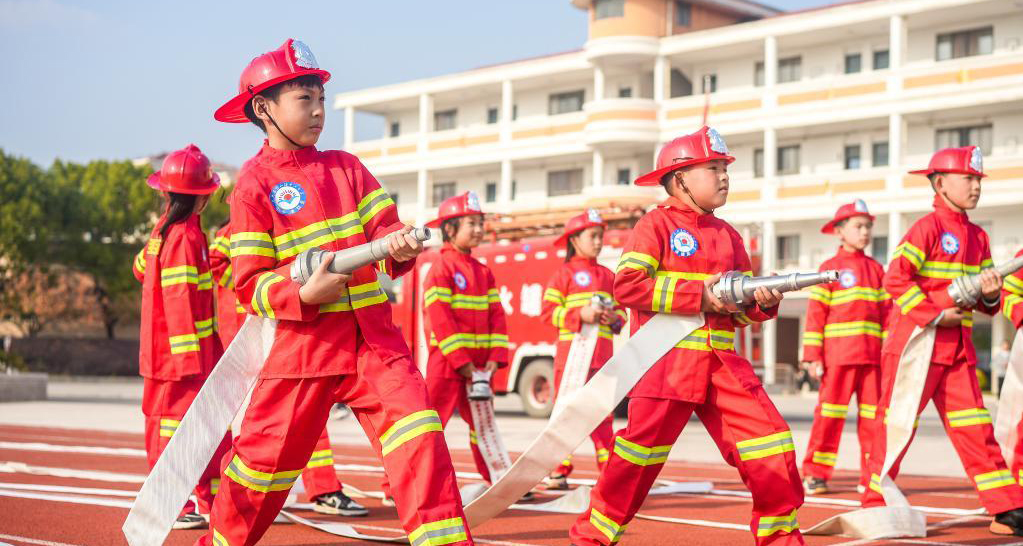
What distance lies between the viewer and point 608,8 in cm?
4525

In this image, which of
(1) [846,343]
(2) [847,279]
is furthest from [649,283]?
(2) [847,279]

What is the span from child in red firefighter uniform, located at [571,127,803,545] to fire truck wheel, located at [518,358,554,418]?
49.0 ft

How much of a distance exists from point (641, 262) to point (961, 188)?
2.94 meters

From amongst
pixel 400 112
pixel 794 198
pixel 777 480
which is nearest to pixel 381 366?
pixel 777 480

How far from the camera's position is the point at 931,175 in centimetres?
768

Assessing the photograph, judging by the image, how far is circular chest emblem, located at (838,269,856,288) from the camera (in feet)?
31.9

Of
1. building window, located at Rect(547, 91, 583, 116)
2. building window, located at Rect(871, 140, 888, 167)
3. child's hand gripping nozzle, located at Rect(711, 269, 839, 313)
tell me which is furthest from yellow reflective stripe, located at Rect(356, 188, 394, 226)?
building window, located at Rect(547, 91, 583, 116)

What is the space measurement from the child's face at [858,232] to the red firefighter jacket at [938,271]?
2107 mm

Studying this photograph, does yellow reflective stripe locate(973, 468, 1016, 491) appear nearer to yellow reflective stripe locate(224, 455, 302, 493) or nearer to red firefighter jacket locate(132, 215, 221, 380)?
yellow reflective stripe locate(224, 455, 302, 493)

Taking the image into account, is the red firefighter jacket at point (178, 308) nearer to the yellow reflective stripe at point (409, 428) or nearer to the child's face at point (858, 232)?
the yellow reflective stripe at point (409, 428)

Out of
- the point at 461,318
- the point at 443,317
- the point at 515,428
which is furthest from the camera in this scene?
the point at 515,428

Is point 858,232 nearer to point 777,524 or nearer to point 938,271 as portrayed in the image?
point 938,271

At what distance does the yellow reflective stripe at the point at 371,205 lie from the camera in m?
4.84

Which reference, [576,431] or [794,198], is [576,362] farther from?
[794,198]
